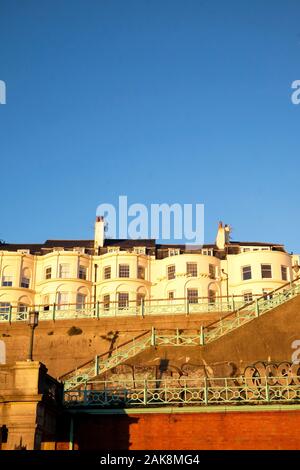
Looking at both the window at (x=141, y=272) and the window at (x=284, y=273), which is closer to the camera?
the window at (x=284, y=273)

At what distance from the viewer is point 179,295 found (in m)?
60.8

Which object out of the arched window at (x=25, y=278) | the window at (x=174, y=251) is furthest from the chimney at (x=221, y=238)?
the arched window at (x=25, y=278)

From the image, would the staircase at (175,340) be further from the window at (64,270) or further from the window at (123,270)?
the window at (64,270)

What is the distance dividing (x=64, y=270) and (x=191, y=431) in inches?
1640

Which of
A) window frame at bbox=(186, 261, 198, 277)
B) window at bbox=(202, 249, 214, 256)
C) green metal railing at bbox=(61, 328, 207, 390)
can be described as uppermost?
window at bbox=(202, 249, 214, 256)

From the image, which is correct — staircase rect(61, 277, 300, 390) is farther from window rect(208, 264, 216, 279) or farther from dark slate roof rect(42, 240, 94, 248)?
dark slate roof rect(42, 240, 94, 248)

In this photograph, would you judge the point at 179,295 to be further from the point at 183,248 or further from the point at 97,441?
the point at 97,441

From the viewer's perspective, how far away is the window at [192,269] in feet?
203

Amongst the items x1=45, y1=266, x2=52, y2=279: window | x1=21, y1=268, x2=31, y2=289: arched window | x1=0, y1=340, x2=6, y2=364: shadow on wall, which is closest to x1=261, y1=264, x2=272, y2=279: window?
x1=45, y1=266, x2=52, y2=279: window

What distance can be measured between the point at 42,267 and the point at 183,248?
1456 cm

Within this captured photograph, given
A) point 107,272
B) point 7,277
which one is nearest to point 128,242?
point 107,272

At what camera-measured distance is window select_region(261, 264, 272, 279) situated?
61.1 metres

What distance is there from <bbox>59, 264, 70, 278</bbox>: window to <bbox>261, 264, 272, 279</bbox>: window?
18.4 metres

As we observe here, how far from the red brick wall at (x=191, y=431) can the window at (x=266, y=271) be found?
38870 millimetres
